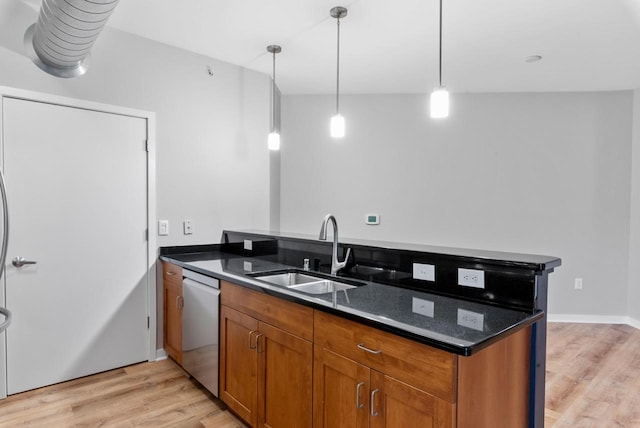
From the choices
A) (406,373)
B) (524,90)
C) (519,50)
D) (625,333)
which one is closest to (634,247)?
(625,333)

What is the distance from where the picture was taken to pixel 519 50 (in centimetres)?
322

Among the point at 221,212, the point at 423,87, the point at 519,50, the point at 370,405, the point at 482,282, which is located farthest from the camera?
the point at 423,87

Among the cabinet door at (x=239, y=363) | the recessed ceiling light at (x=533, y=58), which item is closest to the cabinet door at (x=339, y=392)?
the cabinet door at (x=239, y=363)

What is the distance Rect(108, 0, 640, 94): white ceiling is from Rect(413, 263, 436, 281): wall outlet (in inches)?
67.4

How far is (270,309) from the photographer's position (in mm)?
1927

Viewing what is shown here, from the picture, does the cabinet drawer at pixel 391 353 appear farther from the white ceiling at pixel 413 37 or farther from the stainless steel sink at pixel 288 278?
the white ceiling at pixel 413 37

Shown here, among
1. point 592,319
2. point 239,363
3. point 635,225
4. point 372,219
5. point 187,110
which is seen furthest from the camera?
point 372,219

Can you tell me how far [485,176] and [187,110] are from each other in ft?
10.7

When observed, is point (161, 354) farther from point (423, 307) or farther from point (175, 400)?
point (423, 307)

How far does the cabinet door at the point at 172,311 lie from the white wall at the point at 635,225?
15.4 feet

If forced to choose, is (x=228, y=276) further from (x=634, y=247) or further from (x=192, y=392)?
(x=634, y=247)

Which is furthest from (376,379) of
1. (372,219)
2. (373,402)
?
(372,219)

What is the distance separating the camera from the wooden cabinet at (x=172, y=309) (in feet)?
9.18

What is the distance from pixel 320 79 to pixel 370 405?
3.34 metres
